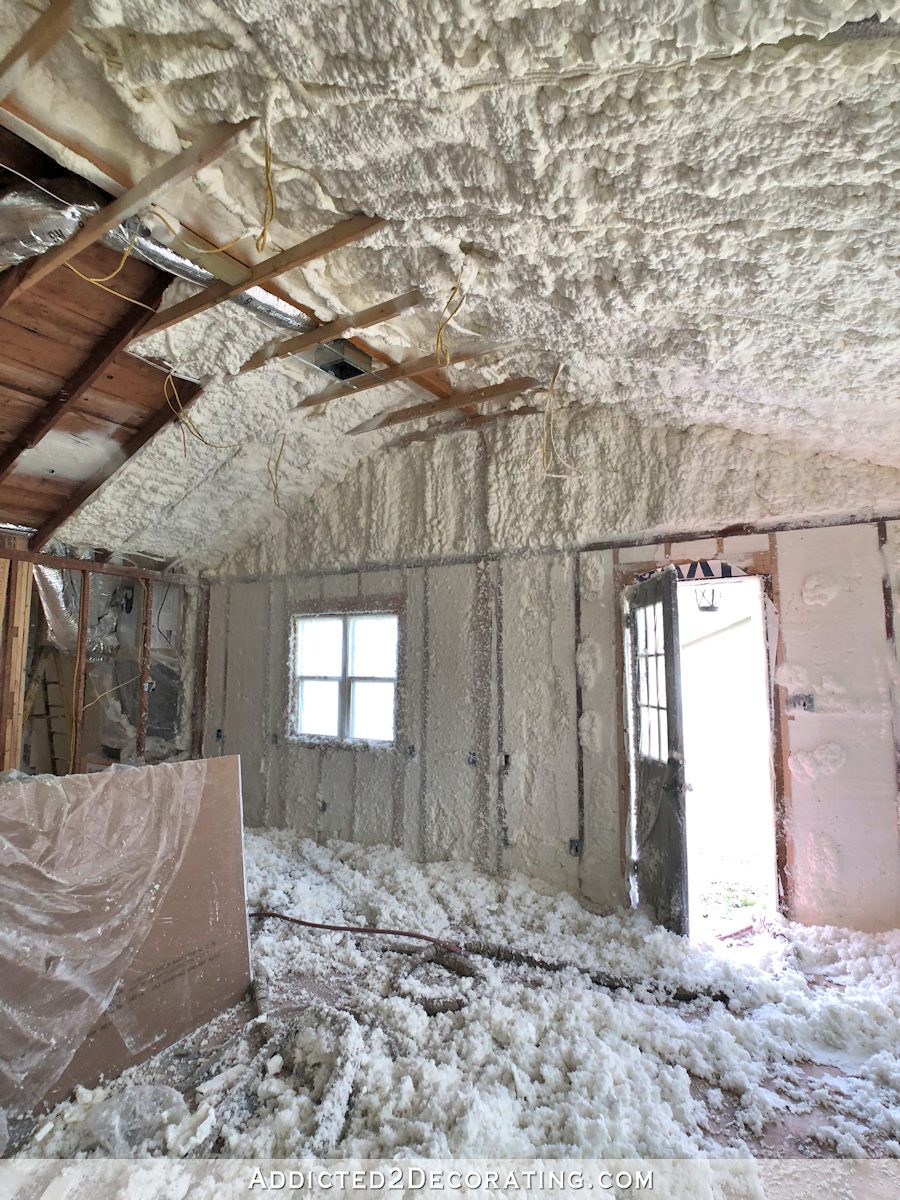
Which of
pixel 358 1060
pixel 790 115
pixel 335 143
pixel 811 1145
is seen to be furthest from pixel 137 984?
pixel 790 115

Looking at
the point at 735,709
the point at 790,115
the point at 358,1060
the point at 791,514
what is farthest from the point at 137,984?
the point at 735,709

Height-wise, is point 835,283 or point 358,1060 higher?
point 835,283

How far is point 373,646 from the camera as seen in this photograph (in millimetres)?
4695

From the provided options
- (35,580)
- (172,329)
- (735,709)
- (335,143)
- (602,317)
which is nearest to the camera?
(335,143)

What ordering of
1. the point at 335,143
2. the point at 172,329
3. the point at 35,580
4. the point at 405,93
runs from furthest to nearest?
the point at 35,580 → the point at 172,329 → the point at 335,143 → the point at 405,93

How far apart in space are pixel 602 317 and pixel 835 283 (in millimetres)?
873

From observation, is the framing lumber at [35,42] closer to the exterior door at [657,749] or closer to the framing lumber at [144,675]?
the exterior door at [657,749]

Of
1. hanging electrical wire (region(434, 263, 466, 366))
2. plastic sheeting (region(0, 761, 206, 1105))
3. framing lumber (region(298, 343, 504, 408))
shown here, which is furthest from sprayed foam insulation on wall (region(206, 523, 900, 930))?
plastic sheeting (region(0, 761, 206, 1105))

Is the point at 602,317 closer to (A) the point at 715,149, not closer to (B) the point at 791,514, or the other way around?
(A) the point at 715,149

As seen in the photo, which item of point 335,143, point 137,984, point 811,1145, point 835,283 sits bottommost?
point 811,1145

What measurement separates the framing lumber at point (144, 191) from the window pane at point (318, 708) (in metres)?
3.17

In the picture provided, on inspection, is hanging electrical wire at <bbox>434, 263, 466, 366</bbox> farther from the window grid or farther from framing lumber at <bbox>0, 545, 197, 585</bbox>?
framing lumber at <bbox>0, 545, 197, 585</bbox>

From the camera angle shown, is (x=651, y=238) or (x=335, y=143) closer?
(x=335, y=143)

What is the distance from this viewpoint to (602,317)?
259 cm
